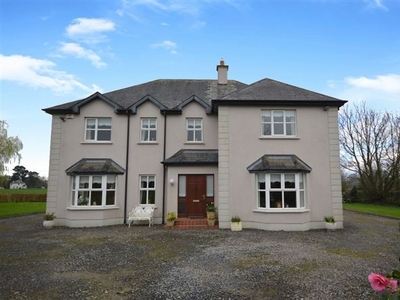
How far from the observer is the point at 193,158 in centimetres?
1512

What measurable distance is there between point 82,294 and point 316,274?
5.46 m

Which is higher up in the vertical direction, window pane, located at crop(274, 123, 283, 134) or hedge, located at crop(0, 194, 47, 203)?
window pane, located at crop(274, 123, 283, 134)

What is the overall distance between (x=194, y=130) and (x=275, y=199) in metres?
5.93

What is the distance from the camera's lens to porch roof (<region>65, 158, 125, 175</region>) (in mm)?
14539

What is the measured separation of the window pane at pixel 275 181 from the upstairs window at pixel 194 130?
4809mm

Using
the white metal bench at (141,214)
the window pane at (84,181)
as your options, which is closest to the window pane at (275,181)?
the white metal bench at (141,214)

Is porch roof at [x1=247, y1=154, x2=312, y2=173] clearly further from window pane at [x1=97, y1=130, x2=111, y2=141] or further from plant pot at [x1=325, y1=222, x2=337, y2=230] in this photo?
window pane at [x1=97, y1=130, x2=111, y2=141]

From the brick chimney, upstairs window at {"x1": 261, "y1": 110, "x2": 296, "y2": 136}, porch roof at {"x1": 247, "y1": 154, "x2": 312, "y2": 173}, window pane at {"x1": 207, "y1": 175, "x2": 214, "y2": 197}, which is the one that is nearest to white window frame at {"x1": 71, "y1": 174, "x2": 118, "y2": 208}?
window pane at {"x1": 207, "y1": 175, "x2": 214, "y2": 197}

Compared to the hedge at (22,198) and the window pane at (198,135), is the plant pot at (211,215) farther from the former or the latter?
the hedge at (22,198)

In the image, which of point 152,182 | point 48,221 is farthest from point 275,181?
point 48,221

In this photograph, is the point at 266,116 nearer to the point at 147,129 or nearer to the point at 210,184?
the point at 210,184

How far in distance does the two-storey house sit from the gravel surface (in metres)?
1.80

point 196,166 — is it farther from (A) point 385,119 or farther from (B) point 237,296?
(A) point 385,119

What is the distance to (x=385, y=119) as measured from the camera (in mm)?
31844
